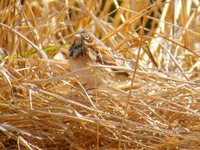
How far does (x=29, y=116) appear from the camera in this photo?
8.84ft

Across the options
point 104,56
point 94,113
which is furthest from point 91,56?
point 94,113

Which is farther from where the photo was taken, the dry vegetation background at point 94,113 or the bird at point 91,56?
the bird at point 91,56

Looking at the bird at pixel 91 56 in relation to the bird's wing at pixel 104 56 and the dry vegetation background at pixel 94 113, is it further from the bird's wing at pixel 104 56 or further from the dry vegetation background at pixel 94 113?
the dry vegetation background at pixel 94 113

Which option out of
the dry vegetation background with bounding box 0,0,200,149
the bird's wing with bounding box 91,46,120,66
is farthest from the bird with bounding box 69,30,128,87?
the dry vegetation background with bounding box 0,0,200,149

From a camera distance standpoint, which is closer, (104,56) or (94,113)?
(94,113)

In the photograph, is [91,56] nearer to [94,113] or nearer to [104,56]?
[104,56]

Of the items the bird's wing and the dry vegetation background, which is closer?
the dry vegetation background

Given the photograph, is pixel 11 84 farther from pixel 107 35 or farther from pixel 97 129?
pixel 107 35

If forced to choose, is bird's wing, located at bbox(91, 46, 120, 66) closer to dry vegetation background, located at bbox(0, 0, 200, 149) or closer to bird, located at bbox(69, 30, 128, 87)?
bird, located at bbox(69, 30, 128, 87)

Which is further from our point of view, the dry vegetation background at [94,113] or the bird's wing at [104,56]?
the bird's wing at [104,56]

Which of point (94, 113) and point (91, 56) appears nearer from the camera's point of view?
point (94, 113)

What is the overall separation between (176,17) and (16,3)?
1341mm

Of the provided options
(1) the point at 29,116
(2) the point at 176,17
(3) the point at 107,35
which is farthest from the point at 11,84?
(2) the point at 176,17

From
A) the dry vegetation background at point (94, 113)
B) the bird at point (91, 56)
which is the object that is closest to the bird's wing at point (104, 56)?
the bird at point (91, 56)
